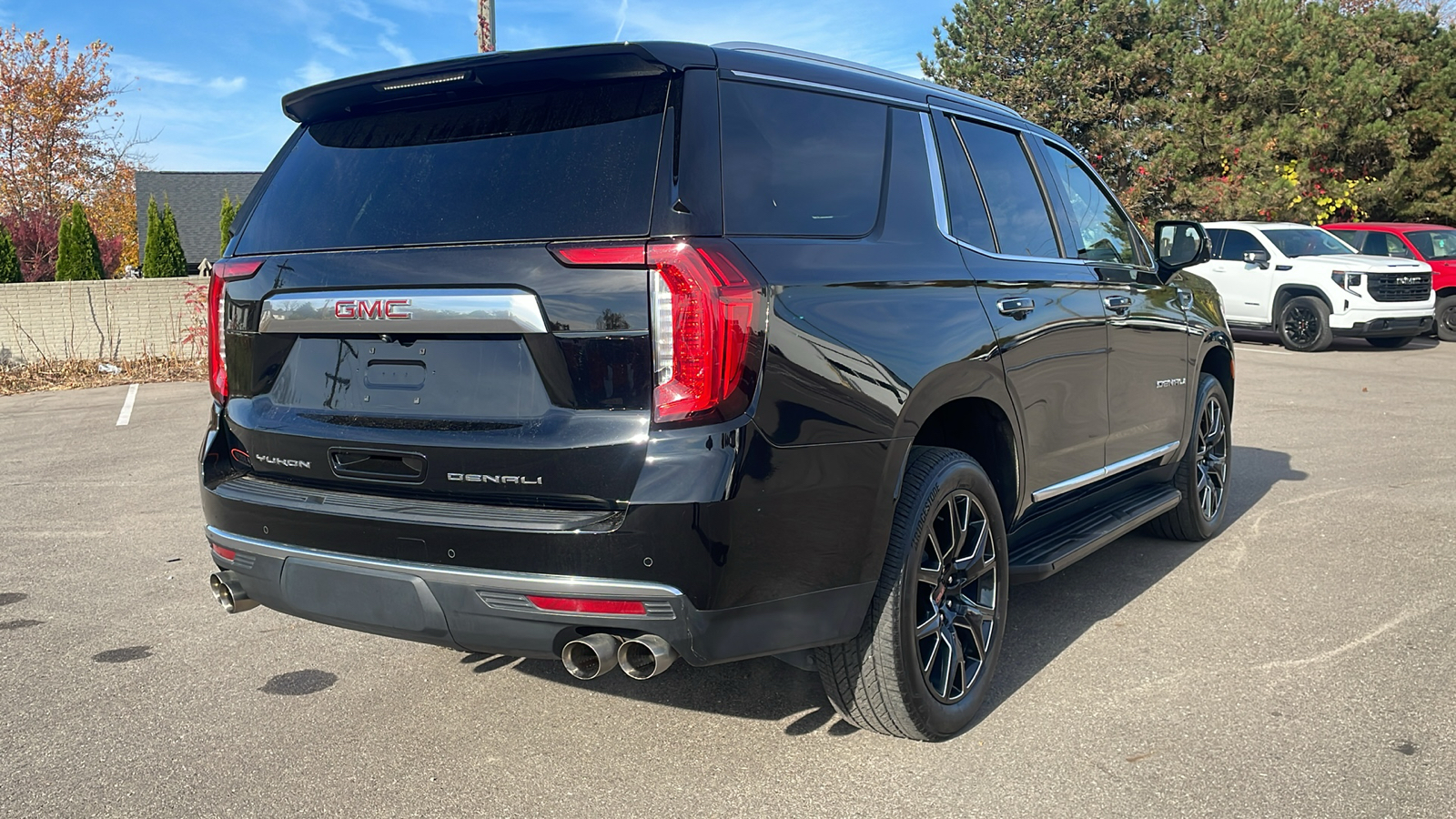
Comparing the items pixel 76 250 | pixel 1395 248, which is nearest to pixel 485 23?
pixel 76 250

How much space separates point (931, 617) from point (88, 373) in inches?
640

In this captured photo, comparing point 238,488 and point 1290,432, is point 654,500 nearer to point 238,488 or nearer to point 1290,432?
point 238,488

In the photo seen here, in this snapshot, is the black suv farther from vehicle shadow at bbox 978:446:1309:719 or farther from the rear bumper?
vehicle shadow at bbox 978:446:1309:719

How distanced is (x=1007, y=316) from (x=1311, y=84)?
26439 mm

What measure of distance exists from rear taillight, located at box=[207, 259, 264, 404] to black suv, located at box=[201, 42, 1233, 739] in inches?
0.5

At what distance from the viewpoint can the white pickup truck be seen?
16750 millimetres

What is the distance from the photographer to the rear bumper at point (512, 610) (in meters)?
2.72

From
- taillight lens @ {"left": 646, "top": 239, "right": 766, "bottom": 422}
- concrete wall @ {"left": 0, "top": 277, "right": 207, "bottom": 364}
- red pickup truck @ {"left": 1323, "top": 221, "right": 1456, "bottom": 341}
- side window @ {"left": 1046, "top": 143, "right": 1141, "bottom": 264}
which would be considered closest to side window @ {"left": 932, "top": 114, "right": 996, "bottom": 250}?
side window @ {"left": 1046, "top": 143, "right": 1141, "bottom": 264}

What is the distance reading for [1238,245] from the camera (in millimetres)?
18172

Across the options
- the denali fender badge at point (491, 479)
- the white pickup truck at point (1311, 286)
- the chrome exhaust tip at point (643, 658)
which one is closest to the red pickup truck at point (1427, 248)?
the white pickup truck at point (1311, 286)

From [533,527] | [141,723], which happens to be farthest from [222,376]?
[533,527]

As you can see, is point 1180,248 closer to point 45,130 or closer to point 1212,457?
point 1212,457

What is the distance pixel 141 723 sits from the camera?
11.8 feet

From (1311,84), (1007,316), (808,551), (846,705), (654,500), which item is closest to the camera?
(654,500)
